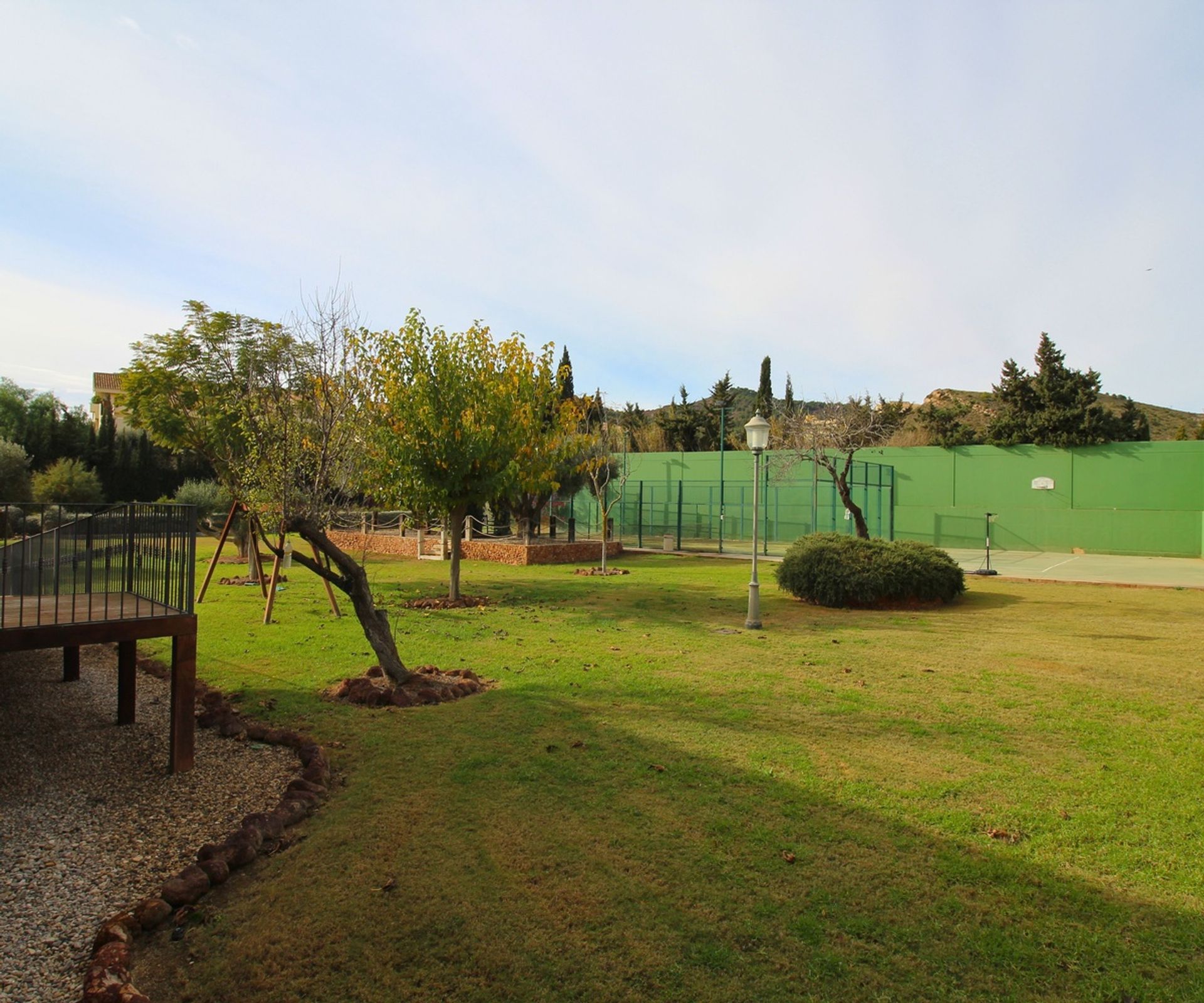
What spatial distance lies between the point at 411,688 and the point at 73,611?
100 inches

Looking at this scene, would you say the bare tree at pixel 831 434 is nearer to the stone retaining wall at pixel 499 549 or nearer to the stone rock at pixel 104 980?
the stone retaining wall at pixel 499 549

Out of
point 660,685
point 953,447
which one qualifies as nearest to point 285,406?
point 660,685

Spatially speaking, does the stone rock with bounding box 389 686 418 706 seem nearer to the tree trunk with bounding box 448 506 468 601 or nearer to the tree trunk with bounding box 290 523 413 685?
the tree trunk with bounding box 290 523 413 685

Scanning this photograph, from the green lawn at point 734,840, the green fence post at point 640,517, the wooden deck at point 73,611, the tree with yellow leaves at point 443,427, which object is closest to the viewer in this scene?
the green lawn at point 734,840

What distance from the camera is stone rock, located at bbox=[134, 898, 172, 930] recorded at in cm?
314

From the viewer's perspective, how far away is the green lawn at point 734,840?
287 cm

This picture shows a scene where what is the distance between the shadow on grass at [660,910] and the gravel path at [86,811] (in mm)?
440

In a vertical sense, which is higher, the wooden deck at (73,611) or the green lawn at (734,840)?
the wooden deck at (73,611)

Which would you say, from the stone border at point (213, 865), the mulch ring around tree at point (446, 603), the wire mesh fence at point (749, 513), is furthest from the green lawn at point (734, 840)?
the wire mesh fence at point (749, 513)

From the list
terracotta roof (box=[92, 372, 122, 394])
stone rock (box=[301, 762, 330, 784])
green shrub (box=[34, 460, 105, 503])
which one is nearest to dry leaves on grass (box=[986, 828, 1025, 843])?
stone rock (box=[301, 762, 330, 784])

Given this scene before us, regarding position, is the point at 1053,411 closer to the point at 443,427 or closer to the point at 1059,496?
the point at 1059,496

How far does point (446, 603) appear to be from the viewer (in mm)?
12133

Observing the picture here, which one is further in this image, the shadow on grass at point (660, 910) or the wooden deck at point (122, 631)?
the wooden deck at point (122, 631)

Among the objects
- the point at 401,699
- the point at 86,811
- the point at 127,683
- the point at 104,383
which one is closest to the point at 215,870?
the point at 86,811
